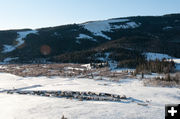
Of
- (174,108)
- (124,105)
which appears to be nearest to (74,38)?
(124,105)

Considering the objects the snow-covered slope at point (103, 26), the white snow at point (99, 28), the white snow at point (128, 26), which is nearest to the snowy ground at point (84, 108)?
the snow-covered slope at point (103, 26)

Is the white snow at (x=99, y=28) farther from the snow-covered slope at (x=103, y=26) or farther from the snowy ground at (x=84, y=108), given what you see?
the snowy ground at (x=84, y=108)

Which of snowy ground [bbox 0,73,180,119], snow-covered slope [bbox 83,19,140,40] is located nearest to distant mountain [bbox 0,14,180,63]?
snow-covered slope [bbox 83,19,140,40]

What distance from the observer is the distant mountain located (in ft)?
236

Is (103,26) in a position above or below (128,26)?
above

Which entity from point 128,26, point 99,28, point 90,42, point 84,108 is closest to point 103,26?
point 99,28

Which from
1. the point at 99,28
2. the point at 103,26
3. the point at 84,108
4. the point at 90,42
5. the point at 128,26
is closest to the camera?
the point at 84,108

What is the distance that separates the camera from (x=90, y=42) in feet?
328

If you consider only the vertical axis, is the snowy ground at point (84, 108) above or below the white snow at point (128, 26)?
below

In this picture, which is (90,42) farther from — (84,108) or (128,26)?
(84,108)

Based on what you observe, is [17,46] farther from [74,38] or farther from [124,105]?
[124,105]

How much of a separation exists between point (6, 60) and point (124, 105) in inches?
2848

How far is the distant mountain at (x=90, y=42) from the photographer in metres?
72.0

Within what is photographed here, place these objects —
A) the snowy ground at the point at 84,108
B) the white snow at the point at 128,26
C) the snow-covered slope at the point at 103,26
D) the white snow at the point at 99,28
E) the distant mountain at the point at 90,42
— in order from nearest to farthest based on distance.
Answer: the snowy ground at the point at 84,108 < the distant mountain at the point at 90,42 < the white snow at the point at 99,28 < the snow-covered slope at the point at 103,26 < the white snow at the point at 128,26
